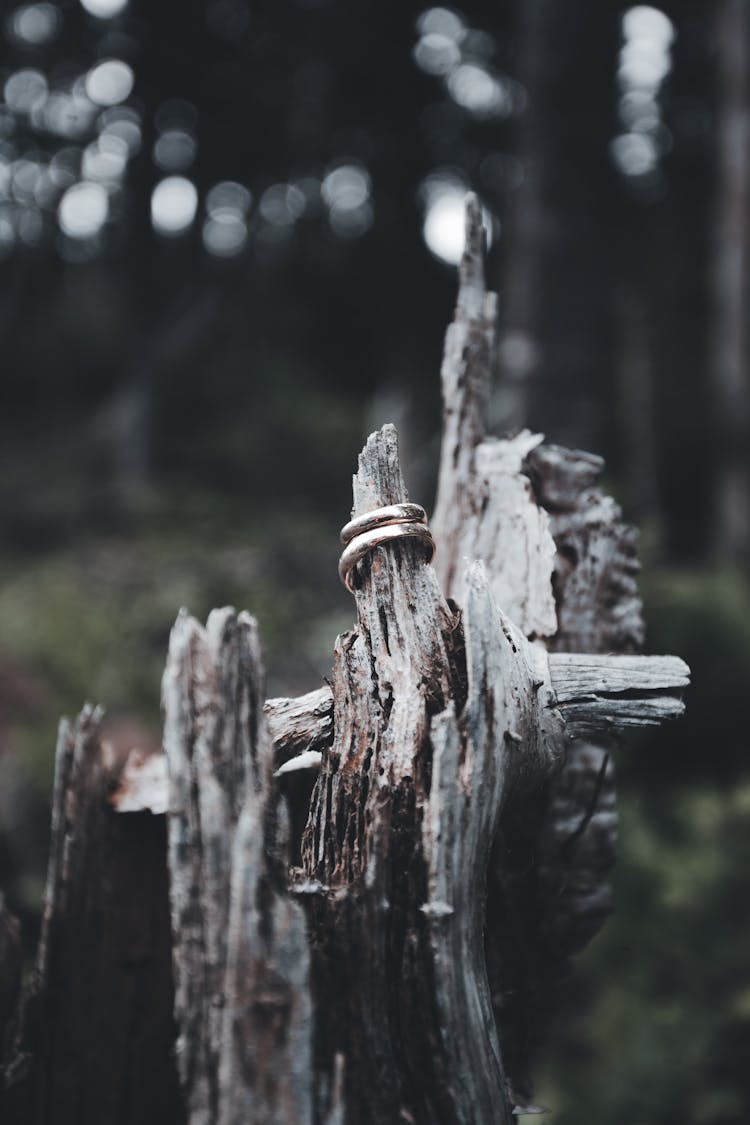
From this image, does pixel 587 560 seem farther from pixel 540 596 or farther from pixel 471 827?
pixel 471 827

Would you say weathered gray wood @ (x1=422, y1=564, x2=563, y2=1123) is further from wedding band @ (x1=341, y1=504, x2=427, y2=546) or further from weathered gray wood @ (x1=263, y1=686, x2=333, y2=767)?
weathered gray wood @ (x1=263, y1=686, x2=333, y2=767)

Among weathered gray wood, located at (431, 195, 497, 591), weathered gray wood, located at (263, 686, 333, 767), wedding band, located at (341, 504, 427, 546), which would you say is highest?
weathered gray wood, located at (431, 195, 497, 591)

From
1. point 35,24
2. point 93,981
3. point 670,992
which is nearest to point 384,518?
point 93,981

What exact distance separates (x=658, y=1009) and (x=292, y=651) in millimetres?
2561

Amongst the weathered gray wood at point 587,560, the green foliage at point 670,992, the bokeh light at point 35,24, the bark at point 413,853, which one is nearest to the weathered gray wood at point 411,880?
the bark at point 413,853

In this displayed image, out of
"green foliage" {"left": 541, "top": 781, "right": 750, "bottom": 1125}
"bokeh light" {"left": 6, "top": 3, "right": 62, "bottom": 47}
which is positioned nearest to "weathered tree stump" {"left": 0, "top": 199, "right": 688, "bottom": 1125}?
"green foliage" {"left": 541, "top": 781, "right": 750, "bottom": 1125}

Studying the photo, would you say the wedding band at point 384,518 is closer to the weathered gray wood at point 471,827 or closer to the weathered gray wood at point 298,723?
the weathered gray wood at point 471,827

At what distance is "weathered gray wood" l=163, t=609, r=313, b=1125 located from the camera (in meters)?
0.83

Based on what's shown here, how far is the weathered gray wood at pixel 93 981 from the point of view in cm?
119

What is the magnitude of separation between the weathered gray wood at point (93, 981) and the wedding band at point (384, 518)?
527mm

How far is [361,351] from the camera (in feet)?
45.9

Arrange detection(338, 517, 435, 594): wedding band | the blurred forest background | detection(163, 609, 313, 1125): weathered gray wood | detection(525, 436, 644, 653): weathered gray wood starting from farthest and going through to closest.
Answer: the blurred forest background
detection(525, 436, 644, 653): weathered gray wood
detection(338, 517, 435, 594): wedding band
detection(163, 609, 313, 1125): weathered gray wood

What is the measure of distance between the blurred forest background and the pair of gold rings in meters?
0.77

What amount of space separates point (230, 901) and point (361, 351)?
45.0 feet
